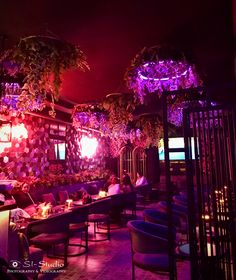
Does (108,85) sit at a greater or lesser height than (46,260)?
greater

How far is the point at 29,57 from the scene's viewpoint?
126 inches

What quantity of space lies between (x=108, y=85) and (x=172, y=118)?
1.96 meters

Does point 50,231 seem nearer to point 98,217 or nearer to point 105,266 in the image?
point 105,266

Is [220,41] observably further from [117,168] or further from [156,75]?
[117,168]

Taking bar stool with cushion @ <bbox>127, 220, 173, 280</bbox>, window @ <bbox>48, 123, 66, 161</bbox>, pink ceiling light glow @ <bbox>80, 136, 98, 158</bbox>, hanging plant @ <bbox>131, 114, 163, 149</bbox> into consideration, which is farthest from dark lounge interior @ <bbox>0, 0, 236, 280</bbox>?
pink ceiling light glow @ <bbox>80, 136, 98, 158</bbox>

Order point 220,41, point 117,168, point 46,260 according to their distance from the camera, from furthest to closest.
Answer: point 117,168 → point 46,260 → point 220,41

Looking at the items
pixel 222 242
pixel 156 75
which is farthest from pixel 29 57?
pixel 222 242

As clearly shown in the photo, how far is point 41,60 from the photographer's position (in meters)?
3.20

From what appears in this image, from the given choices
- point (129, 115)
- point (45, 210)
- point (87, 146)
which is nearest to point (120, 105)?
point (129, 115)

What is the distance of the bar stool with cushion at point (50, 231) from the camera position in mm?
3936

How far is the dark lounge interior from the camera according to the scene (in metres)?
2.48

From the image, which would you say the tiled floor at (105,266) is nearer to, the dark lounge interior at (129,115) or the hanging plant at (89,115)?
the dark lounge interior at (129,115)

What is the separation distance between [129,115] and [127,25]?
2624mm

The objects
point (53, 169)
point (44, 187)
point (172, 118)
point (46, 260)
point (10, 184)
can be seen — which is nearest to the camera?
point (46, 260)
